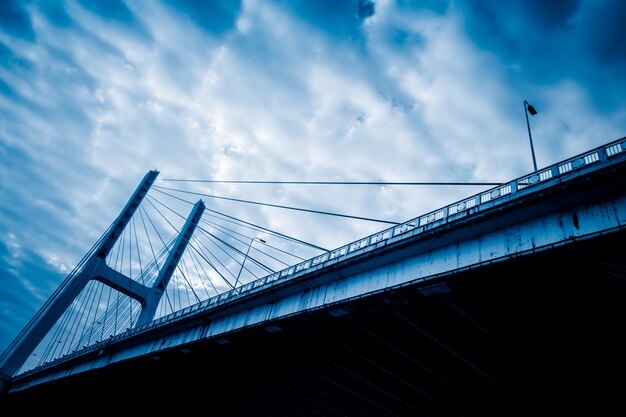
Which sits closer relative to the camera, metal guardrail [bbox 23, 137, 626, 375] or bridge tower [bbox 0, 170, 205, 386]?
metal guardrail [bbox 23, 137, 626, 375]

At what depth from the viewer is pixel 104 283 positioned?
1446 inches

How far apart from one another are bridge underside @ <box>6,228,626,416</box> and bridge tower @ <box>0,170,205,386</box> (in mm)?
A: 15195

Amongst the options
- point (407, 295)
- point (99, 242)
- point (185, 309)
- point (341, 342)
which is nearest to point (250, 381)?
point (185, 309)

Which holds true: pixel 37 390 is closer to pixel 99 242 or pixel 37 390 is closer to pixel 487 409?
pixel 99 242

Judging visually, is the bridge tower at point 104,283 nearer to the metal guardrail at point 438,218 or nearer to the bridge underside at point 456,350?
the bridge underside at point 456,350

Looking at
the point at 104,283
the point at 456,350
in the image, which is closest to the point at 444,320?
the point at 456,350

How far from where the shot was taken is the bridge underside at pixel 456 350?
9211 millimetres

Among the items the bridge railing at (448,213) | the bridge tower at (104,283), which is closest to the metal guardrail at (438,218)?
the bridge railing at (448,213)

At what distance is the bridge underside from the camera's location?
9.21 meters

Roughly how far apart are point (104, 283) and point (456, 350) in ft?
120

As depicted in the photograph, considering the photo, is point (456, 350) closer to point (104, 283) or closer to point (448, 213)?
point (448, 213)

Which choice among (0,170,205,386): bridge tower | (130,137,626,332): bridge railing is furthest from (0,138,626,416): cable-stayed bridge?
(0,170,205,386): bridge tower

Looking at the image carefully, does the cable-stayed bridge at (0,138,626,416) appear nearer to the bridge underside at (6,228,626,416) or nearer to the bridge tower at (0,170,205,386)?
the bridge underside at (6,228,626,416)

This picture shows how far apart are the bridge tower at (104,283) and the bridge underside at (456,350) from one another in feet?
49.9
